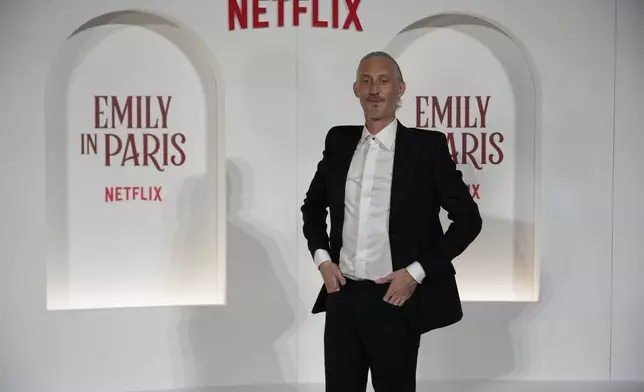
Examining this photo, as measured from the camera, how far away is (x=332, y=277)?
2096mm

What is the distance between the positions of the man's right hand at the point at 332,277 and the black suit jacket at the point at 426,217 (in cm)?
9

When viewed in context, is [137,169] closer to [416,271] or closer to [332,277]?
[332,277]

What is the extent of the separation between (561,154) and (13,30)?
278 cm

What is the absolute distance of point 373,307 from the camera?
2062 millimetres

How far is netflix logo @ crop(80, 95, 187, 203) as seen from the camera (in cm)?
368

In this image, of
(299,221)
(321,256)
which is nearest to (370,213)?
(321,256)

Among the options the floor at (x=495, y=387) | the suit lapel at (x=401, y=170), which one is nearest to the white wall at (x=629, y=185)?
the floor at (x=495, y=387)

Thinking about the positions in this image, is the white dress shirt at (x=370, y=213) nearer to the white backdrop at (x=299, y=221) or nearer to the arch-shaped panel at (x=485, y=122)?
the white backdrop at (x=299, y=221)

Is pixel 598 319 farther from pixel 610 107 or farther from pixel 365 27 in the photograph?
pixel 365 27

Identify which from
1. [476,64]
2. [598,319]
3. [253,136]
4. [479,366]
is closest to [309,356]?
[479,366]

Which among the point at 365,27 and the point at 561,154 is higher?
the point at 365,27

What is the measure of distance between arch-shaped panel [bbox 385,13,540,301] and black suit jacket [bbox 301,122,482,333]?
5.43 feet

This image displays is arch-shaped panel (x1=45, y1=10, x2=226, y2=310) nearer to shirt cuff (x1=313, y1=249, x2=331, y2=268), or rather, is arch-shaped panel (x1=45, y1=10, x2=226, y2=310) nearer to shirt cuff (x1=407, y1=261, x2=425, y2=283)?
shirt cuff (x1=313, y1=249, x2=331, y2=268)

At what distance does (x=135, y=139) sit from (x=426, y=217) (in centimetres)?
208
